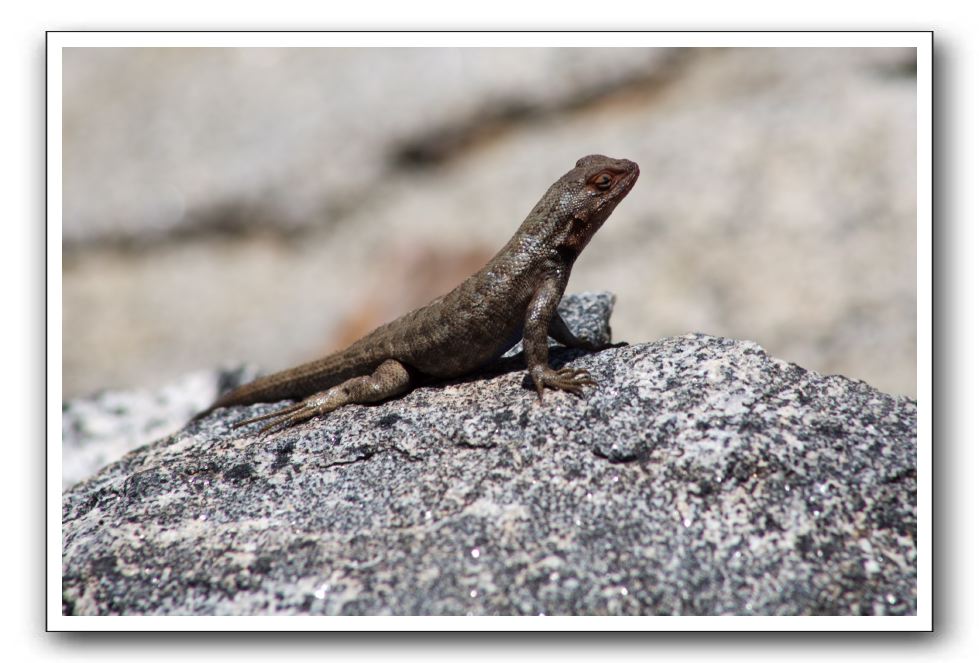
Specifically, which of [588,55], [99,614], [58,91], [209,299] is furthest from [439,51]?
[99,614]

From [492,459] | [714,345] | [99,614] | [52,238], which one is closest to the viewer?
[99,614]

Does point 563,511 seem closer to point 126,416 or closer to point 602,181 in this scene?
point 602,181

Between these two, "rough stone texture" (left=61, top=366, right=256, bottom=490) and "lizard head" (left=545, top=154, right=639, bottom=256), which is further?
"rough stone texture" (left=61, top=366, right=256, bottom=490)

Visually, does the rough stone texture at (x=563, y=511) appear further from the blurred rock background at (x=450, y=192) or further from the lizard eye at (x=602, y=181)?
the blurred rock background at (x=450, y=192)

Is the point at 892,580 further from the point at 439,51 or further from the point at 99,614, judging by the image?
the point at 439,51

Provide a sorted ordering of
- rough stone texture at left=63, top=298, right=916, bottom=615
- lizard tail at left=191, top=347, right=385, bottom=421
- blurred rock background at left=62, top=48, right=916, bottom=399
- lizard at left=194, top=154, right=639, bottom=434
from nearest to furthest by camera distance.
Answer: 1. rough stone texture at left=63, top=298, right=916, bottom=615
2. lizard at left=194, top=154, right=639, bottom=434
3. lizard tail at left=191, top=347, right=385, bottom=421
4. blurred rock background at left=62, top=48, right=916, bottom=399

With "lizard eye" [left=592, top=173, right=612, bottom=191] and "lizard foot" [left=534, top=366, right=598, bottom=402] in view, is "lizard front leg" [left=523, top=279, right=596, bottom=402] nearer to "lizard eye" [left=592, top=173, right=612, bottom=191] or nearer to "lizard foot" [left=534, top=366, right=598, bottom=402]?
"lizard foot" [left=534, top=366, right=598, bottom=402]

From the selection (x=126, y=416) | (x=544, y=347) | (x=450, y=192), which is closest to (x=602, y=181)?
(x=544, y=347)

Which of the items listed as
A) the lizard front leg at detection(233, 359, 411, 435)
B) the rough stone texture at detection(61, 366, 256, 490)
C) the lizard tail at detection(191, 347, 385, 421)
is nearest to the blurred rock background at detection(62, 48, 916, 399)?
the rough stone texture at detection(61, 366, 256, 490)
